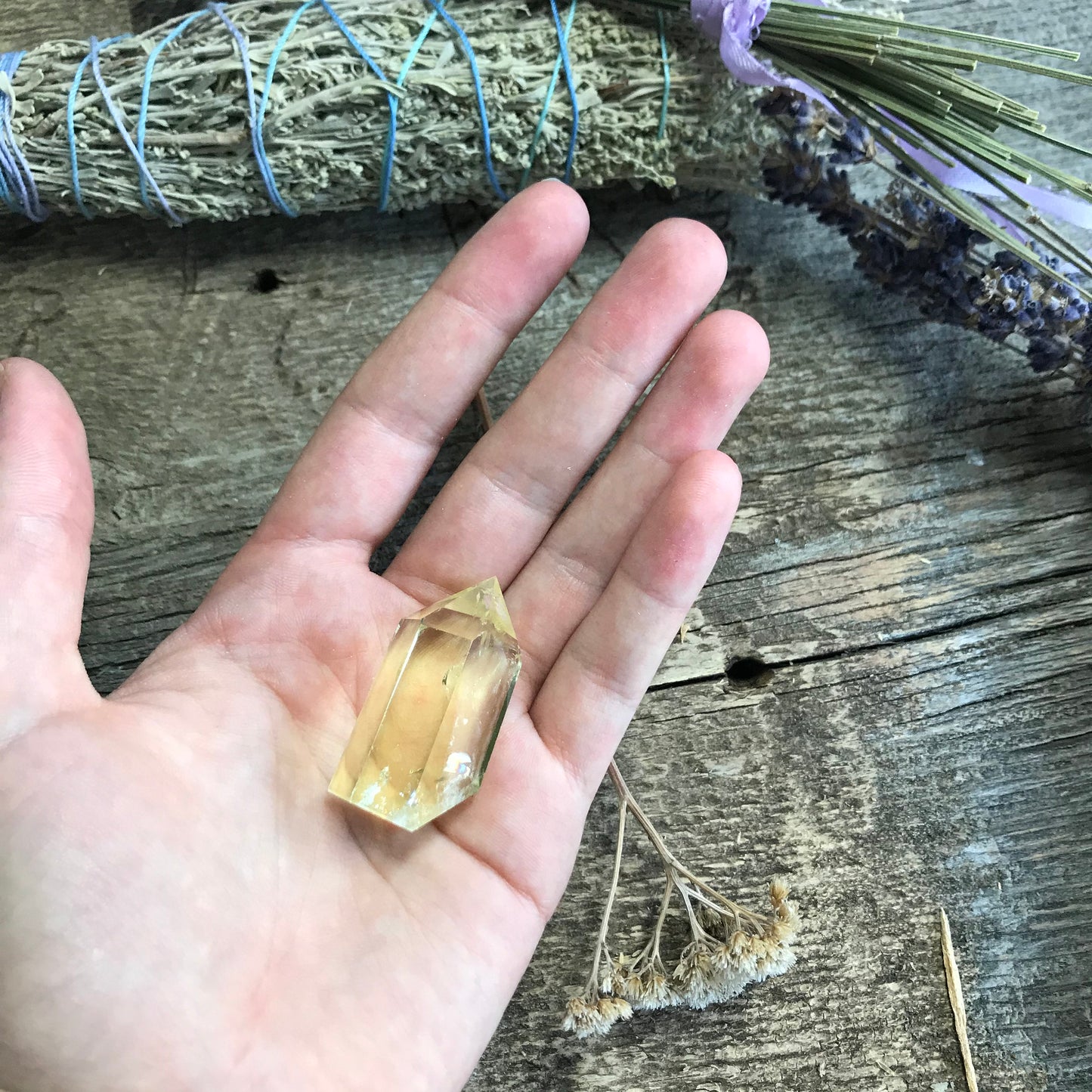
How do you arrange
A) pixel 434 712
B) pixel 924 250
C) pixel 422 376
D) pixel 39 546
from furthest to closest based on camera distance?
pixel 924 250 → pixel 422 376 → pixel 434 712 → pixel 39 546

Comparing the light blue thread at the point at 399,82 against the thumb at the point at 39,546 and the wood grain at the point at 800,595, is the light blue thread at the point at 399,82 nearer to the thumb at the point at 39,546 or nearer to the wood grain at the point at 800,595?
the wood grain at the point at 800,595

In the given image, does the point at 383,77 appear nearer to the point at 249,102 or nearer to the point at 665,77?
the point at 249,102

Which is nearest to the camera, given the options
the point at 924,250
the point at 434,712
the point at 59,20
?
the point at 434,712

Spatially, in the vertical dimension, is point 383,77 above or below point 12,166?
above

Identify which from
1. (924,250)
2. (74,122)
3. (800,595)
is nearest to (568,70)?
(924,250)

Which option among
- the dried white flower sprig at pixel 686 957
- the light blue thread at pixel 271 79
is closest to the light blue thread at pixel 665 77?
the light blue thread at pixel 271 79

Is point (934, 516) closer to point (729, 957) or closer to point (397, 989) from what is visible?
point (729, 957)

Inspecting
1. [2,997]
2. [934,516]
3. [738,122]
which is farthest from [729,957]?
[738,122]
